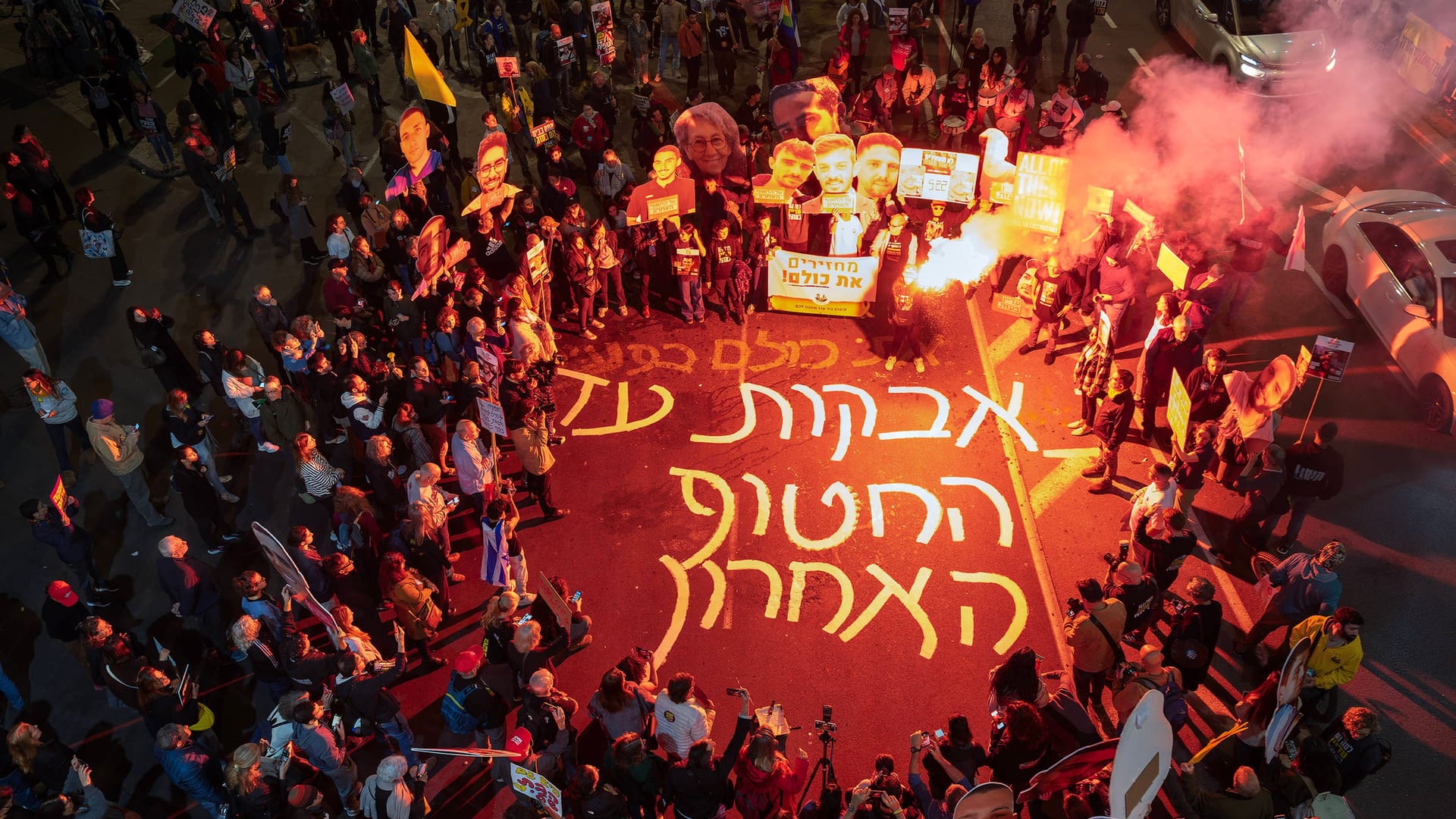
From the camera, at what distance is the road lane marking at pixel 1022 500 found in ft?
32.9

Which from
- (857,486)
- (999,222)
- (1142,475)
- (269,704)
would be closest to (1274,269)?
(999,222)

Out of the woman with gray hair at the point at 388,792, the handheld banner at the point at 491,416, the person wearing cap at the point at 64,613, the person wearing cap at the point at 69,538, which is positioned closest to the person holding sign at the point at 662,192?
the handheld banner at the point at 491,416

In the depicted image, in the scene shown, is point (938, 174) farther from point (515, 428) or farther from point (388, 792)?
point (388, 792)

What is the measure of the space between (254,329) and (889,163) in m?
9.62

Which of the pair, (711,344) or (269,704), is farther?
(711,344)

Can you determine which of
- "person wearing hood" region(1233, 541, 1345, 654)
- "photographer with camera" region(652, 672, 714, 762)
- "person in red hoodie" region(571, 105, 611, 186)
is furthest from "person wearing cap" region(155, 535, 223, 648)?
"person wearing hood" region(1233, 541, 1345, 654)

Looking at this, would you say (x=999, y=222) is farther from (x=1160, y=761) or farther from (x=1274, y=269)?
(x=1160, y=761)

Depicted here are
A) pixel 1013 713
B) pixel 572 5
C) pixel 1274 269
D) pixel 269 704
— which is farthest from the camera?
pixel 572 5

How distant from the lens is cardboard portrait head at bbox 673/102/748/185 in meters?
14.4

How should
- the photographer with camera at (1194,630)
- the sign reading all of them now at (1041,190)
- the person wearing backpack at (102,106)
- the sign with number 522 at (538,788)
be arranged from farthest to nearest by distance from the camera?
1. the person wearing backpack at (102,106)
2. the sign reading all of them now at (1041,190)
3. the photographer with camera at (1194,630)
4. the sign with number 522 at (538,788)

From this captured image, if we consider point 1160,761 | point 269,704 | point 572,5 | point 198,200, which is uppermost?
point 572,5

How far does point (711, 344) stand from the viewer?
1380cm

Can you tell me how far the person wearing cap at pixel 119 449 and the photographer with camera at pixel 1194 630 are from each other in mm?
10910

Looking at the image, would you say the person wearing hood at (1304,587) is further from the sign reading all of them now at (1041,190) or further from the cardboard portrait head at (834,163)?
the cardboard portrait head at (834,163)
